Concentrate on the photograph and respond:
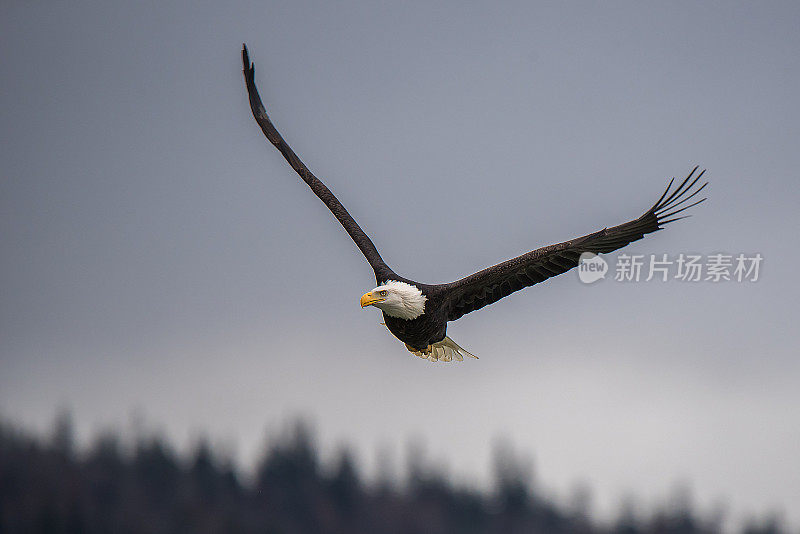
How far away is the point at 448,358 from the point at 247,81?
3.37 metres

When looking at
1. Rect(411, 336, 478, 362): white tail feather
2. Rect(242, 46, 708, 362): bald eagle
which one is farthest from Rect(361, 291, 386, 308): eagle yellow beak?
Rect(411, 336, 478, 362): white tail feather

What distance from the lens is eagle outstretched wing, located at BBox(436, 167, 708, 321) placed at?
7746mm

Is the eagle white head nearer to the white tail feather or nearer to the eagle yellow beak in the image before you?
the eagle yellow beak

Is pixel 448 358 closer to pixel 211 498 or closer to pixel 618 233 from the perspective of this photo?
pixel 618 233

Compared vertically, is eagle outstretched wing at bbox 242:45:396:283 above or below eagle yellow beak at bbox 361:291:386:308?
above

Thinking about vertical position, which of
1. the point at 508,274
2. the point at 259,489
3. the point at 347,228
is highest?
the point at 347,228

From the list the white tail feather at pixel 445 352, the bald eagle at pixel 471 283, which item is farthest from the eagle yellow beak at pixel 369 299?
the white tail feather at pixel 445 352

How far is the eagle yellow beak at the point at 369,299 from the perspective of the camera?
26.2 feet

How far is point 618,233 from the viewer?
7730 mm

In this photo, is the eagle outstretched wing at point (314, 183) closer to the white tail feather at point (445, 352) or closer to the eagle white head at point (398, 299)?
the eagle white head at point (398, 299)

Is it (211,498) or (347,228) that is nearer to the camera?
(347,228)

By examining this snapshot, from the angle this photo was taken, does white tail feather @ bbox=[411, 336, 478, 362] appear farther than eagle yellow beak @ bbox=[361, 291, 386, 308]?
Yes

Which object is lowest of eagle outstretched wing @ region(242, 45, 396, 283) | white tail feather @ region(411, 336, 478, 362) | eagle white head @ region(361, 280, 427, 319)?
white tail feather @ region(411, 336, 478, 362)

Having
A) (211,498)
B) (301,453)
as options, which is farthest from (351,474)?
(211,498)
